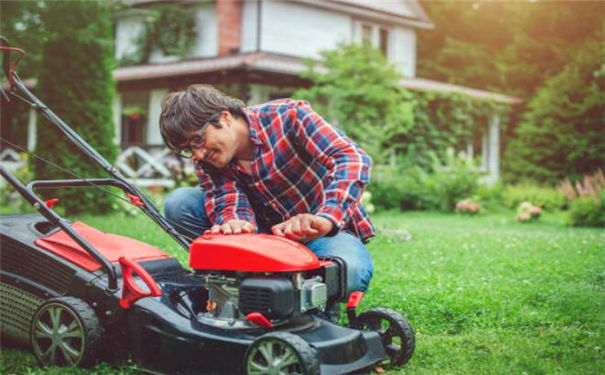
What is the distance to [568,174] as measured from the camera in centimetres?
1683

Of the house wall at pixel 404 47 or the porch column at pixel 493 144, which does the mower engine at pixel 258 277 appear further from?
the porch column at pixel 493 144

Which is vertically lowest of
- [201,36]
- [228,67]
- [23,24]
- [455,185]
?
[455,185]

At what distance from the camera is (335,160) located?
2.80 meters

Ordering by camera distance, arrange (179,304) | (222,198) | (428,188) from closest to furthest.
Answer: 1. (179,304)
2. (222,198)
3. (428,188)

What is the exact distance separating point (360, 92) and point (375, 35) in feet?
20.3

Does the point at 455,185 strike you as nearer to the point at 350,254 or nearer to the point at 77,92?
the point at 77,92

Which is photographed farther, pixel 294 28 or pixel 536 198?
pixel 294 28

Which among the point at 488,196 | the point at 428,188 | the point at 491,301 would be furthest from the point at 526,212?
the point at 491,301

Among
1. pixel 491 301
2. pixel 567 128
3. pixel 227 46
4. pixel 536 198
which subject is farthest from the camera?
pixel 227 46

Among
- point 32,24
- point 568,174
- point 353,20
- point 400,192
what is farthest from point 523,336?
point 353,20

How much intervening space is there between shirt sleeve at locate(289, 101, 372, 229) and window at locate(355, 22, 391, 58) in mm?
16143

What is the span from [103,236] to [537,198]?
11175mm

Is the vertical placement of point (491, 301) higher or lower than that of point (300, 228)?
lower

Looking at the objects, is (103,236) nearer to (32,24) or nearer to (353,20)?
(32,24)
